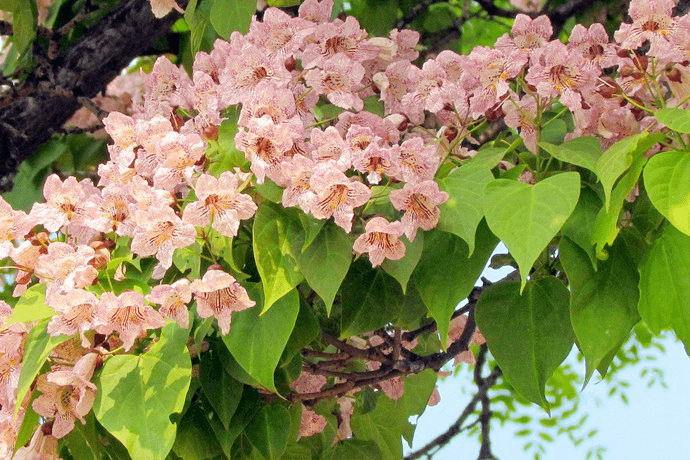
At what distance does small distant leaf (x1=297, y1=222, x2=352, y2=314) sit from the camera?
30.2 inches

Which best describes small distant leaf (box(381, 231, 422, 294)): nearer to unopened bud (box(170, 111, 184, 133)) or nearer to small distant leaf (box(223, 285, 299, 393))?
small distant leaf (box(223, 285, 299, 393))

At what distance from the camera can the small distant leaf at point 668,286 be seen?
74 cm

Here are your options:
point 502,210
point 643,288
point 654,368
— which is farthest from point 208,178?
point 654,368

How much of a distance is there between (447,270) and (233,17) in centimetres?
43

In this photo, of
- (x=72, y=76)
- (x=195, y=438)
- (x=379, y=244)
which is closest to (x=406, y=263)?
(x=379, y=244)

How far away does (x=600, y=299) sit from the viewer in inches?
30.7

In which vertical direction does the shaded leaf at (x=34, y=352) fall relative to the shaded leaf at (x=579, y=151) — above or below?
below

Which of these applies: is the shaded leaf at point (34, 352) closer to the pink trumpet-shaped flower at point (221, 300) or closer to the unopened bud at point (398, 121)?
the pink trumpet-shaped flower at point (221, 300)

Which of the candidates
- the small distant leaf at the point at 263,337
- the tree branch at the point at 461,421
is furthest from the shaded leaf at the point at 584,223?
the tree branch at the point at 461,421

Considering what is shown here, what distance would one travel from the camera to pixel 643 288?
0.76 m

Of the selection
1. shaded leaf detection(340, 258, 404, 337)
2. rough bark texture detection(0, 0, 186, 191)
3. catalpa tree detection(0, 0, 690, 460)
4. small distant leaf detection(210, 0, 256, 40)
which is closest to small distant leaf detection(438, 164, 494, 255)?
catalpa tree detection(0, 0, 690, 460)

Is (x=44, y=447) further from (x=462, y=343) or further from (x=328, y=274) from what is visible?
(x=462, y=343)

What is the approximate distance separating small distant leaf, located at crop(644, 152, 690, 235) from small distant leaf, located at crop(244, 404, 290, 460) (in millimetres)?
380

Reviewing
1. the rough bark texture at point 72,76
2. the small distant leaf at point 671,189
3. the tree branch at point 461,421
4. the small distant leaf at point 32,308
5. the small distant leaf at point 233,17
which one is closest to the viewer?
the small distant leaf at point 671,189
